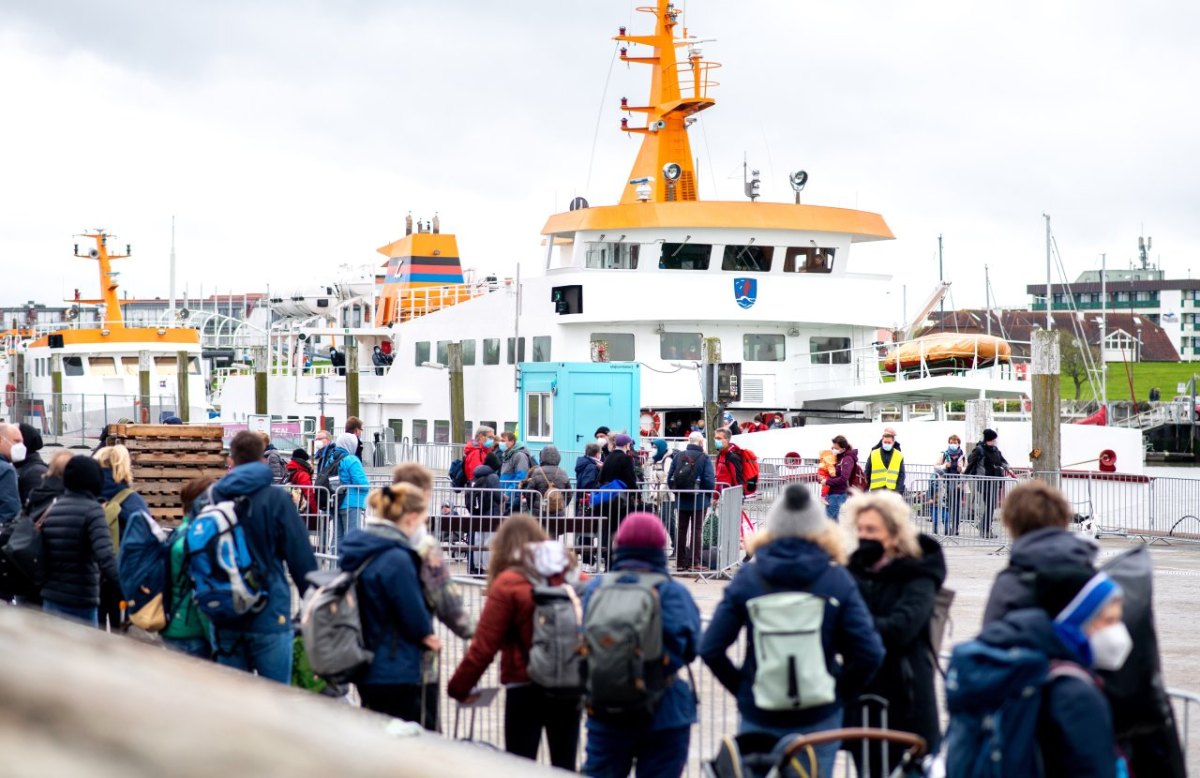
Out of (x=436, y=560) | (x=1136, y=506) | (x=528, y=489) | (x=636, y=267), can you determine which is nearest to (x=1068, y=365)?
(x=636, y=267)

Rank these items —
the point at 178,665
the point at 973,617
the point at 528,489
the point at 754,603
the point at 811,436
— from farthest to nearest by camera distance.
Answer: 1. the point at 811,436
2. the point at 528,489
3. the point at 973,617
4. the point at 754,603
5. the point at 178,665

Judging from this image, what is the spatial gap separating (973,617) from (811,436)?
1462 centimetres

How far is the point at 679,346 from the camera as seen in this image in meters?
30.5

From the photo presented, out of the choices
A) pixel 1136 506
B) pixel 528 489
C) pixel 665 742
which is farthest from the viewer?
pixel 1136 506

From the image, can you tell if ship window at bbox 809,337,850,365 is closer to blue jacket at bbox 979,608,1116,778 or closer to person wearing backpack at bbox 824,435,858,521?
person wearing backpack at bbox 824,435,858,521

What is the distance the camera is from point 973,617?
12656 millimetres

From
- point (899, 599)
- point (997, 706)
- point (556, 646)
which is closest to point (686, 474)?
point (556, 646)

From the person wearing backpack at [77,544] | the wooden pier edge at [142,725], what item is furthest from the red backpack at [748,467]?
the wooden pier edge at [142,725]

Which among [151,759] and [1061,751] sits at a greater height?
[151,759]

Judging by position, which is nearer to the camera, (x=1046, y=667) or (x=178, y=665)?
(x=178, y=665)

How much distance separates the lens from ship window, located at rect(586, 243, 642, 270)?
30.9 meters

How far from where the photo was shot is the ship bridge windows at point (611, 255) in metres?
30.9

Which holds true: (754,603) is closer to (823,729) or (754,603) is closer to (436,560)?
(823,729)

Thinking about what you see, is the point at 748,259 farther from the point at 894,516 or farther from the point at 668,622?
the point at 668,622
